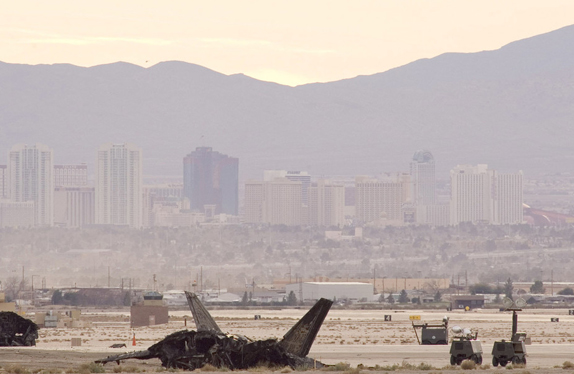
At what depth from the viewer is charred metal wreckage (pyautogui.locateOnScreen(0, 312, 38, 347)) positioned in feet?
255

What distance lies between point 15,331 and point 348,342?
2205 cm

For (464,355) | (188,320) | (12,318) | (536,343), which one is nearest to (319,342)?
(536,343)

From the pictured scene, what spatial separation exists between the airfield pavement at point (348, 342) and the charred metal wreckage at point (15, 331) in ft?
3.24

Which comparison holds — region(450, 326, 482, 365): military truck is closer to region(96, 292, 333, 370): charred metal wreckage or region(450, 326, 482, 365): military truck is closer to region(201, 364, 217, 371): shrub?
region(96, 292, 333, 370): charred metal wreckage

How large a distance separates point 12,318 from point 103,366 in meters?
23.7

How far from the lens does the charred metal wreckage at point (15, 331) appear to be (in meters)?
77.8

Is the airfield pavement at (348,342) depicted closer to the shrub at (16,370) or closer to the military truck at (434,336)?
the shrub at (16,370)

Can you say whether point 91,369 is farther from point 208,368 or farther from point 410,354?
point 410,354

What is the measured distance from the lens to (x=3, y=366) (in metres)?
56.7

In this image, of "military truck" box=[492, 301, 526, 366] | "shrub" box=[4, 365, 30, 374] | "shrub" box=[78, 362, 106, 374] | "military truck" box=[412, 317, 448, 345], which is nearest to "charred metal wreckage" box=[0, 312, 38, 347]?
"military truck" box=[412, 317, 448, 345]

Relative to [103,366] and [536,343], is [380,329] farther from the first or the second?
[103,366]

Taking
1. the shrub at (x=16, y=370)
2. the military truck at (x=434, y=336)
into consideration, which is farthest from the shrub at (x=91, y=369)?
the military truck at (x=434, y=336)

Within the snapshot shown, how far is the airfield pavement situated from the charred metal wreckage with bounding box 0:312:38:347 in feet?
3.24

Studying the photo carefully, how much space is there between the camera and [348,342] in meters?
87.5
